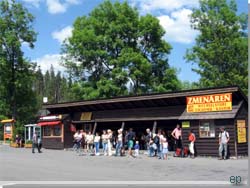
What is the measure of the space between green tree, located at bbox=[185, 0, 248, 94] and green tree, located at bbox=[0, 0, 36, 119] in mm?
23018

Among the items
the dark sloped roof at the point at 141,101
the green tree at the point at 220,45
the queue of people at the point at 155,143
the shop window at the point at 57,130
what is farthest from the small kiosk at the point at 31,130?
the green tree at the point at 220,45

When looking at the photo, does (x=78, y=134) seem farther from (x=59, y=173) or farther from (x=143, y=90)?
(x=143, y=90)

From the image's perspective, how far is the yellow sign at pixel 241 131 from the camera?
2677cm

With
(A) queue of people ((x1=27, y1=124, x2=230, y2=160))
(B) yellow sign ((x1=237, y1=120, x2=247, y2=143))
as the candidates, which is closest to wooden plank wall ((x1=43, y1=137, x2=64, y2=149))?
(A) queue of people ((x1=27, y1=124, x2=230, y2=160))

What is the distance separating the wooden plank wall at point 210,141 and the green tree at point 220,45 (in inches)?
898

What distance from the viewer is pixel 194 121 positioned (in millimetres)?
28516

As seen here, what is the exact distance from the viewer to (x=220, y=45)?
51.4 meters

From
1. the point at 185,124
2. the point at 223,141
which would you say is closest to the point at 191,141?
the point at 185,124

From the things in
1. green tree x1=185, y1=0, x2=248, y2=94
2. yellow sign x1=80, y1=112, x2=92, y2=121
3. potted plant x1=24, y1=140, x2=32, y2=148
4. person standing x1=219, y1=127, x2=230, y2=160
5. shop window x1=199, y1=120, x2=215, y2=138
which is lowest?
potted plant x1=24, y1=140, x2=32, y2=148

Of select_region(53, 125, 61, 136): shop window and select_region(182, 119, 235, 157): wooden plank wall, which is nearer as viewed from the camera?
select_region(182, 119, 235, 157): wooden plank wall

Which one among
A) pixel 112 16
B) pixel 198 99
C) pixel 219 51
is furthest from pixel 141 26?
pixel 198 99

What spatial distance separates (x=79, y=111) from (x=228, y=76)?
19368 millimetres

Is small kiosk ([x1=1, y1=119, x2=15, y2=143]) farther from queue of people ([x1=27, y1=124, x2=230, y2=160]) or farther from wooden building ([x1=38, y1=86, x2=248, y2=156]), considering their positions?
queue of people ([x1=27, y1=124, x2=230, y2=160])

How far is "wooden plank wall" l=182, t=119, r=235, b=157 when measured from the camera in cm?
2666
